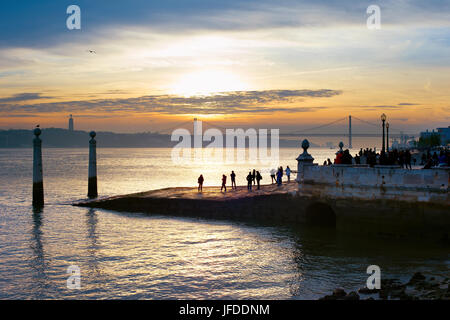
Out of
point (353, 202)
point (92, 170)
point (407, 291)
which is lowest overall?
point (407, 291)

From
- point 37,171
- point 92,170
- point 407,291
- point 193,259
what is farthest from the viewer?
point 92,170

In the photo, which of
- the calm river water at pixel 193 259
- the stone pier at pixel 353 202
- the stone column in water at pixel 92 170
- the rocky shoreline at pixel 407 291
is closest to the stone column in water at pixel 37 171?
the stone column in water at pixel 92 170

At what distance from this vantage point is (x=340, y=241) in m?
18.9

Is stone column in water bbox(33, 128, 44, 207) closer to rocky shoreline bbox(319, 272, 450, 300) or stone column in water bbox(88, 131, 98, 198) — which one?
stone column in water bbox(88, 131, 98, 198)

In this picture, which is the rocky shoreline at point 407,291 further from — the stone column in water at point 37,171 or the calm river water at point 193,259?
the stone column in water at point 37,171

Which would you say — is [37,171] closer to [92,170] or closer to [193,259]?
[92,170]

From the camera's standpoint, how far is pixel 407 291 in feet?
39.8

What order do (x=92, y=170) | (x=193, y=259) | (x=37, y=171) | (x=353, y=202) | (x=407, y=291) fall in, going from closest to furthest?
(x=407, y=291)
(x=193, y=259)
(x=353, y=202)
(x=37, y=171)
(x=92, y=170)

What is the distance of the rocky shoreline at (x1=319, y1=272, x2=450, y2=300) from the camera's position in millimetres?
11406

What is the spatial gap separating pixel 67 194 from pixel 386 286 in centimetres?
3625

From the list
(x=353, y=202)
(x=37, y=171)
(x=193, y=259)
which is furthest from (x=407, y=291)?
(x=37, y=171)

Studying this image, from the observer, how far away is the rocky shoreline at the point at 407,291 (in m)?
11.4
